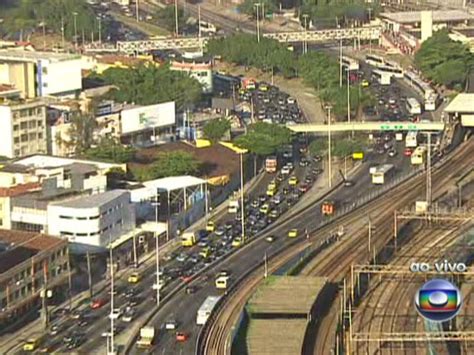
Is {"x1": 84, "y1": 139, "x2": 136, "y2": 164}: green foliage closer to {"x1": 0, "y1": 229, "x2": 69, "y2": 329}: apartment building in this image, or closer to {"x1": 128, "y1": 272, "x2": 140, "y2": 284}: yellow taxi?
{"x1": 0, "y1": 229, "x2": 69, "y2": 329}: apartment building

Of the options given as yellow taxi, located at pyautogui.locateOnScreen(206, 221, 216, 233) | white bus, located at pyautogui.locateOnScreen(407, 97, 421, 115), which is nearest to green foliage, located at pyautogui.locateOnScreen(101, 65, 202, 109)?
white bus, located at pyautogui.locateOnScreen(407, 97, 421, 115)

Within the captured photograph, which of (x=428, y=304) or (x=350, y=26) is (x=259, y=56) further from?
(x=428, y=304)

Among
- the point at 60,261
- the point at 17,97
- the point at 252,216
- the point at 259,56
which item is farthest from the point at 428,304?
the point at 259,56

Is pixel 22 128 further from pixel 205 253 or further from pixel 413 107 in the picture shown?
pixel 413 107

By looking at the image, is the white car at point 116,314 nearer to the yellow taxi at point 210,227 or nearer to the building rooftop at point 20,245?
the building rooftop at point 20,245

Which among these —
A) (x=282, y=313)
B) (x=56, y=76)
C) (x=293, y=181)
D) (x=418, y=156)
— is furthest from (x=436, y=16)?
(x=282, y=313)

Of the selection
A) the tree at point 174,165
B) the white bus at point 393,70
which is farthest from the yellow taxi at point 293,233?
the white bus at point 393,70
